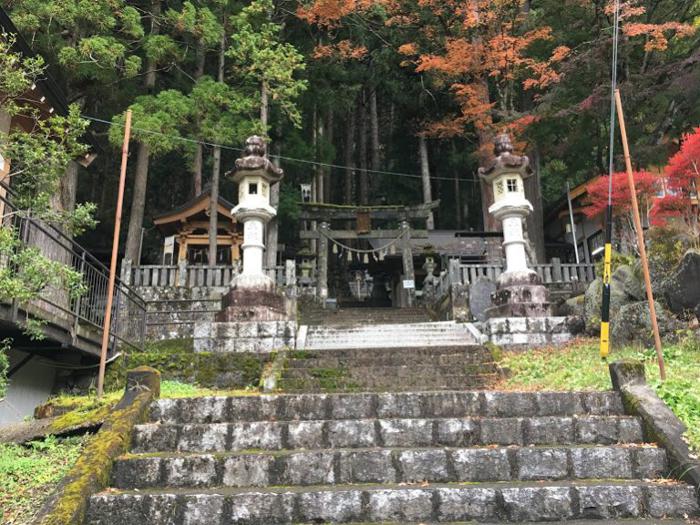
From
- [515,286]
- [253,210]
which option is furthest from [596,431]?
[253,210]

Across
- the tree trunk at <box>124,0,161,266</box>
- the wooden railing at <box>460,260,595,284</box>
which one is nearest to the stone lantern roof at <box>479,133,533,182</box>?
the wooden railing at <box>460,260,595,284</box>

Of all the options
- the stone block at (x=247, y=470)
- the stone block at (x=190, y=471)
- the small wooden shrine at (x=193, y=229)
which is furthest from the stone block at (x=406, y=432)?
the small wooden shrine at (x=193, y=229)

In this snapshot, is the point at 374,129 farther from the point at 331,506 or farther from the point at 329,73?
the point at 331,506

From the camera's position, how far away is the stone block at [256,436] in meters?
4.46

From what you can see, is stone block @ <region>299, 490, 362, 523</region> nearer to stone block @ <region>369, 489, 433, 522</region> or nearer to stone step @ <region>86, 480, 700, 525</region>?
stone step @ <region>86, 480, 700, 525</region>

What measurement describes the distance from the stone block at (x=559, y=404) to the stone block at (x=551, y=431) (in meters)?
0.39

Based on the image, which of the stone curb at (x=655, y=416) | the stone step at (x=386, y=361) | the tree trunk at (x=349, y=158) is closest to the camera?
the stone curb at (x=655, y=416)

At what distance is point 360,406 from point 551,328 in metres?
→ 5.44

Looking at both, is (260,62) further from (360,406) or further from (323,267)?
(360,406)

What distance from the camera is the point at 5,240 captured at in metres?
5.09

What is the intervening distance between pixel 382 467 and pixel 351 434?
0.51m

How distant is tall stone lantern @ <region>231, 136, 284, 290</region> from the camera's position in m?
9.86

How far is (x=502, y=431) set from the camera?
450cm

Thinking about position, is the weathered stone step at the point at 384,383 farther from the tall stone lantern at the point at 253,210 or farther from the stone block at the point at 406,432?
the tall stone lantern at the point at 253,210
